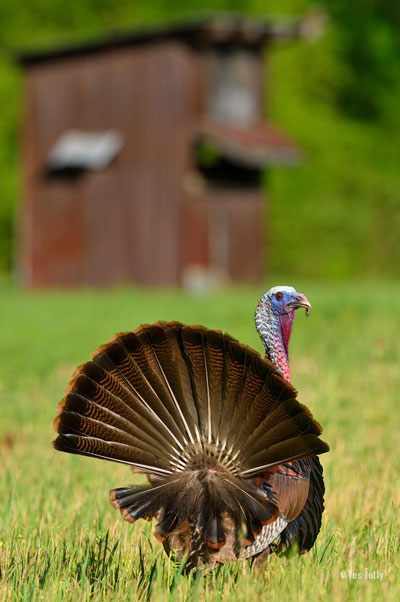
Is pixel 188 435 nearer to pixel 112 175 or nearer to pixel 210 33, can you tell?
pixel 210 33

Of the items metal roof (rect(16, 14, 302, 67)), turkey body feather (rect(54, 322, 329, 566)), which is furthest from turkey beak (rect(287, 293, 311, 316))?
metal roof (rect(16, 14, 302, 67))

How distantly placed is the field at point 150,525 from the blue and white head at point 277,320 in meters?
0.85

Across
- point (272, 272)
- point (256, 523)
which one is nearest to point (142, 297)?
point (256, 523)

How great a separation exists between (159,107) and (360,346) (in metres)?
17.5

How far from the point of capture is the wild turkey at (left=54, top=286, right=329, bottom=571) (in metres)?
3.79

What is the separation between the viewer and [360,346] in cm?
1191

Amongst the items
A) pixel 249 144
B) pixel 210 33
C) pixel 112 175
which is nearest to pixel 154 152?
pixel 112 175

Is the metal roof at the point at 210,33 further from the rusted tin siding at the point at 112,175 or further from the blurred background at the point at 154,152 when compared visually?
the rusted tin siding at the point at 112,175

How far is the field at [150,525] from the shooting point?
4.00 m

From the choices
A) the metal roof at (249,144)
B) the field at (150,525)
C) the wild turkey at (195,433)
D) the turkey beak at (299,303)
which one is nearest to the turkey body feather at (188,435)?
the wild turkey at (195,433)

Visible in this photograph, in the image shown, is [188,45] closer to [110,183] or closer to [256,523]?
[110,183]

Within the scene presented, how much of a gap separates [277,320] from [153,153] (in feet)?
81.4

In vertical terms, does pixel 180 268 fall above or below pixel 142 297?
above

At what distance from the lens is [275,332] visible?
405 centimetres
